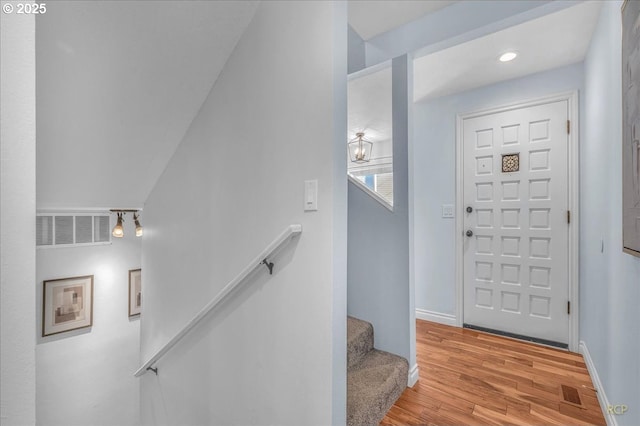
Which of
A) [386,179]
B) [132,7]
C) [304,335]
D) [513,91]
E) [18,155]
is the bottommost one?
[304,335]

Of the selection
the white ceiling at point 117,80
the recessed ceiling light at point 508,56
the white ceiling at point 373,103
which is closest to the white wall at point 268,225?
the white ceiling at point 117,80

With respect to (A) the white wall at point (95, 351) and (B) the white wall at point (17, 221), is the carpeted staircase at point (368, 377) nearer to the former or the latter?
(B) the white wall at point (17, 221)

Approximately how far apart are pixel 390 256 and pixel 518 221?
159 cm

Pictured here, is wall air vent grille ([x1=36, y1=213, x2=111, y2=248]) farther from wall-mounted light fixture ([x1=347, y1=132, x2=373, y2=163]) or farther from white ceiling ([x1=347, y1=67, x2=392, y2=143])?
white ceiling ([x1=347, y1=67, x2=392, y2=143])

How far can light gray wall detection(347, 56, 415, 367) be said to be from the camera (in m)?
2.07

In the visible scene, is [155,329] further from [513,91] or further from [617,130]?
[513,91]

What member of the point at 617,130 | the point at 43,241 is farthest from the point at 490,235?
the point at 43,241

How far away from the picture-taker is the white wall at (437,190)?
3113mm

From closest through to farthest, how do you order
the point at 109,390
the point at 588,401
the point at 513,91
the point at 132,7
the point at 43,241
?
the point at 132,7, the point at 588,401, the point at 513,91, the point at 43,241, the point at 109,390

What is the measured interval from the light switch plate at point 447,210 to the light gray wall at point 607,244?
1045 millimetres

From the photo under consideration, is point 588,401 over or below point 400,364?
below

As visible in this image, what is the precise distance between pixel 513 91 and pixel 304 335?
3064 millimetres

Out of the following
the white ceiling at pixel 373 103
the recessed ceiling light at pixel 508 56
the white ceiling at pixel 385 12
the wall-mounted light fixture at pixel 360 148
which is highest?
the white ceiling at pixel 385 12

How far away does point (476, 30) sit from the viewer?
1.92 meters
